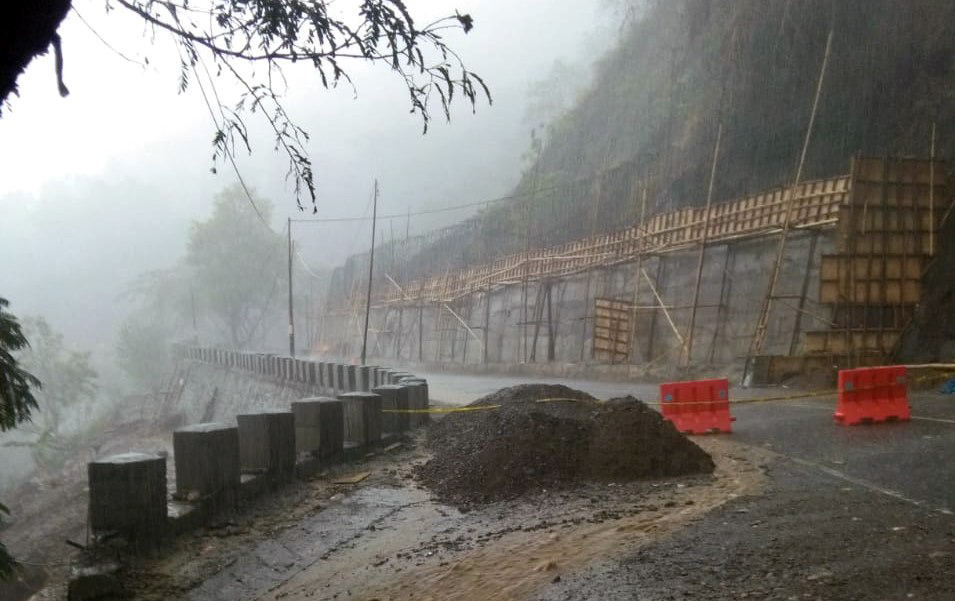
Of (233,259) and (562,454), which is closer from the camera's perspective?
(562,454)

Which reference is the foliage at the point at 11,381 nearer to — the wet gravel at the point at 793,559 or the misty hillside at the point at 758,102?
the wet gravel at the point at 793,559

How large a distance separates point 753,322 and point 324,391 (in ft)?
37.1

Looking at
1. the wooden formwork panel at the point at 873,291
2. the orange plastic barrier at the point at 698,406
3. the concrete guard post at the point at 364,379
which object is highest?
the wooden formwork panel at the point at 873,291

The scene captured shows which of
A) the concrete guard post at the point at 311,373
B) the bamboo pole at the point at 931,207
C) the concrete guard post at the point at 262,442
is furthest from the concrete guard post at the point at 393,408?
the bamboo pole at the point at 931,207

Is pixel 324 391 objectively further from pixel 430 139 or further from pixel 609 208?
pixel 430 139

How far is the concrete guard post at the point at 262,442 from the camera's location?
284 inches

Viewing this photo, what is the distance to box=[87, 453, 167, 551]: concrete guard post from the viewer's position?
5.33m

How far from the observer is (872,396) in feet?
29.8

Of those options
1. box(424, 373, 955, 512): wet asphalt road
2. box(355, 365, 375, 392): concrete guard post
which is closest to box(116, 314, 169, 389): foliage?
box(355, 365, 375, 392): concrete guard post

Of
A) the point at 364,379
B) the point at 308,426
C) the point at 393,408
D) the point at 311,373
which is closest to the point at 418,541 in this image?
the point at 308,426

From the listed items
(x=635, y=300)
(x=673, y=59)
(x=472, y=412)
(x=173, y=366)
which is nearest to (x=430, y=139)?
(x=173, y=366)

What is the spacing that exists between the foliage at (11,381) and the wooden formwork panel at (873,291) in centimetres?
1460

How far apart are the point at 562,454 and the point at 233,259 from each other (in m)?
53.8

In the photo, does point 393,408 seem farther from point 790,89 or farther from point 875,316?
point 790,89
